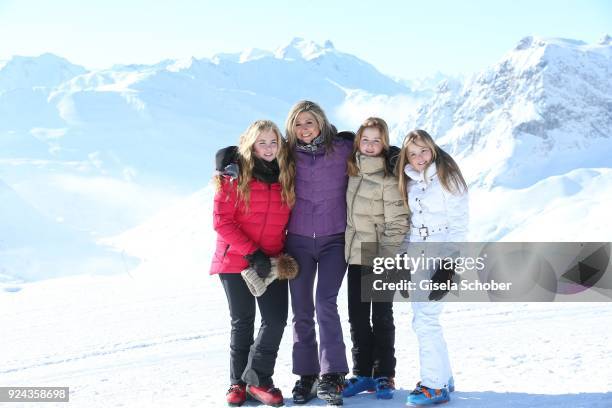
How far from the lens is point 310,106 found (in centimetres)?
438

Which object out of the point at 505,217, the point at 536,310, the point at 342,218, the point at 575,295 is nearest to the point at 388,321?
the point at 342,218

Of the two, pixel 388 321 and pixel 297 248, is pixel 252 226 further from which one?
pixel 388 321

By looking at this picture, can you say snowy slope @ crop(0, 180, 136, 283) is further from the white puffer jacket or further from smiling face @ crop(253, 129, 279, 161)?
the white puffer jacket

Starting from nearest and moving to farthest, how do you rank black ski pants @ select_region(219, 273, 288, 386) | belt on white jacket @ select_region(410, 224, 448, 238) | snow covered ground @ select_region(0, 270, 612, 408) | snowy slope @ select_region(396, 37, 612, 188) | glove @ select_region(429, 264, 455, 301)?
glove @ select_region(429, 264, 455, 301) < belt on white jacket @ select_region(410, 224, 448, 238) < black ski pants @ select_region(219, 273, 288, 386) < snow covered ground @ select_region(0, 270, 612, 408) < snowy slope @ select_region(396, 37, 612, 188)

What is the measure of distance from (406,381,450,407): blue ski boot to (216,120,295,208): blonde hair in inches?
59.5

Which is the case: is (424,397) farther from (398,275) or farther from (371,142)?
(371,142)

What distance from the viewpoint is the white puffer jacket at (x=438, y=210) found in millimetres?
4156

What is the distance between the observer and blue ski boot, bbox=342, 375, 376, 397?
175 inches

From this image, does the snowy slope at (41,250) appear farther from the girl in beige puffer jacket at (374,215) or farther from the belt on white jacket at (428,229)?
the belt on white jacket at (428,229)

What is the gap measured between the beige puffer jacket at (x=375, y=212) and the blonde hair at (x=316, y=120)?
278 millimetres

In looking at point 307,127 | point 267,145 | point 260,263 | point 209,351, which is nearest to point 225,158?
point 267,145

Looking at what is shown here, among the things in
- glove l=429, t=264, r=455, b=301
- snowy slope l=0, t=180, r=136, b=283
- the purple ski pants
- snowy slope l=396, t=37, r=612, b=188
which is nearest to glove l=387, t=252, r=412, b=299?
glove l=429, t=264, r=455, b=301

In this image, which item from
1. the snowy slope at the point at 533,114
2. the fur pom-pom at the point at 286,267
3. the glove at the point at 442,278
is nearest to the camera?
the glove at the point at 442,278

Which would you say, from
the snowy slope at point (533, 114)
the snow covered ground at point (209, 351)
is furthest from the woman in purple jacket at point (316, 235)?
the snowy slope at point (533, 114)
